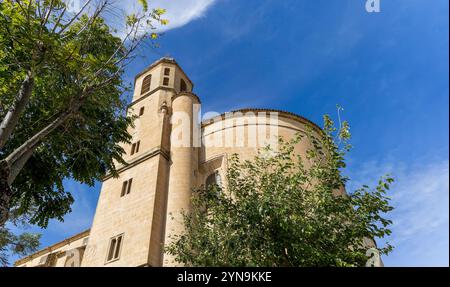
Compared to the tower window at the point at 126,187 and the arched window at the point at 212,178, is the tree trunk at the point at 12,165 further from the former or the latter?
the arched window at the point at 212,178

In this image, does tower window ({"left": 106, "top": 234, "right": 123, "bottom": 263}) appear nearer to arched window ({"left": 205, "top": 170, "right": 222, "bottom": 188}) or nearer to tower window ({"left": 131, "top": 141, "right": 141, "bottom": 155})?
arched window ({"left": 205, "top": 170, "right": 222, "bottom": 188})

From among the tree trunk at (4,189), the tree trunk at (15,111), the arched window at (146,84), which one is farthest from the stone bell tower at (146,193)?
the tree trunk at (4,189)

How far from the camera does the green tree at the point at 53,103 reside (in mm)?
7574

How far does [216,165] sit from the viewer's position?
21062mm

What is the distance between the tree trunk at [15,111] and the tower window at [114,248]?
34.8ft

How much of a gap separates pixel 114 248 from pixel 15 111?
1150 centimetres

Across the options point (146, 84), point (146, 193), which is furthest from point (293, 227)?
point (146, 84)

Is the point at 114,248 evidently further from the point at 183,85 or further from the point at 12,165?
the point at 183,85

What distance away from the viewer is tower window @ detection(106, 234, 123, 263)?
16984 millimetres

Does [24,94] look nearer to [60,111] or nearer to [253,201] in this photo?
[60,111]

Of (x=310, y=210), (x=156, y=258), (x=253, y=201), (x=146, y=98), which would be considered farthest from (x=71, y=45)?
(x=146, y=98)

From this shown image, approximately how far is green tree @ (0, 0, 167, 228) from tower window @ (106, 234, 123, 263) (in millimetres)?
5877
